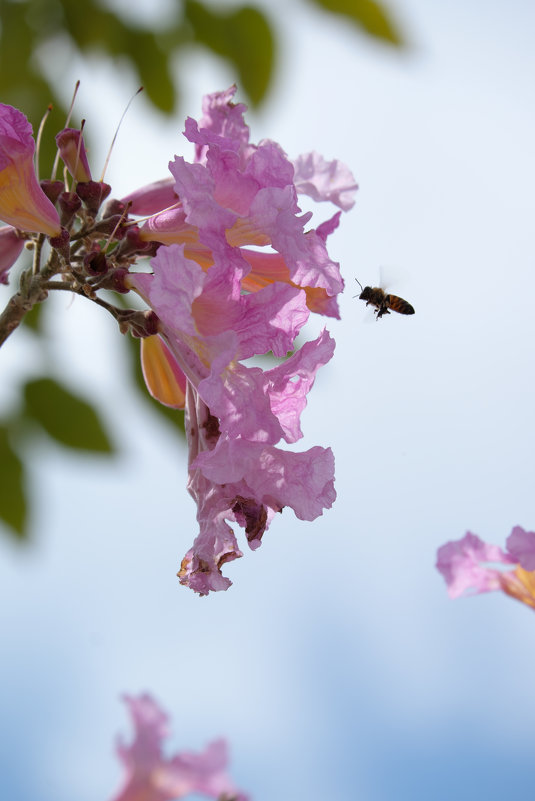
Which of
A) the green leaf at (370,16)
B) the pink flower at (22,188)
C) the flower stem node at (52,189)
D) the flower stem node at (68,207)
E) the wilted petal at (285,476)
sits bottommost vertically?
the wilted petal at (285,476)

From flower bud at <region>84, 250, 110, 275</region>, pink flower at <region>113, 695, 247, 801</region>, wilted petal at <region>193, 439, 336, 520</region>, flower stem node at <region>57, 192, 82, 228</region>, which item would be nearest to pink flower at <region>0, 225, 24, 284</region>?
flower stem node at <region>57, 192, 82, 228</region>

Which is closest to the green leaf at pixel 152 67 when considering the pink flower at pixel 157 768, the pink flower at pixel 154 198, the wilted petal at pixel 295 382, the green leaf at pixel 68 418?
the green leaf at pixel 68 418

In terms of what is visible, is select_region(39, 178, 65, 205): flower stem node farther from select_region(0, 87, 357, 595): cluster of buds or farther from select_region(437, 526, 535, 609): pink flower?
select_region(437, 526, 535, 609): pink flower

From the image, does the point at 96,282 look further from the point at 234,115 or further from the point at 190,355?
the point at 234,115

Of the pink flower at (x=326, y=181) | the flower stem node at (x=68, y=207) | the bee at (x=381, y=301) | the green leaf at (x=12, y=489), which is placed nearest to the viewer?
the flower stem node at (x=68, y=207)

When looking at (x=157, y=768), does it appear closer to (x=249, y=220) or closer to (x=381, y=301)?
(x=249, y=220)

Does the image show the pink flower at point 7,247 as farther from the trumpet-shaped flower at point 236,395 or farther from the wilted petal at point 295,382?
the wilted petal at point 295,382

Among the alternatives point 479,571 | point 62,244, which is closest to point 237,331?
point 62,244
